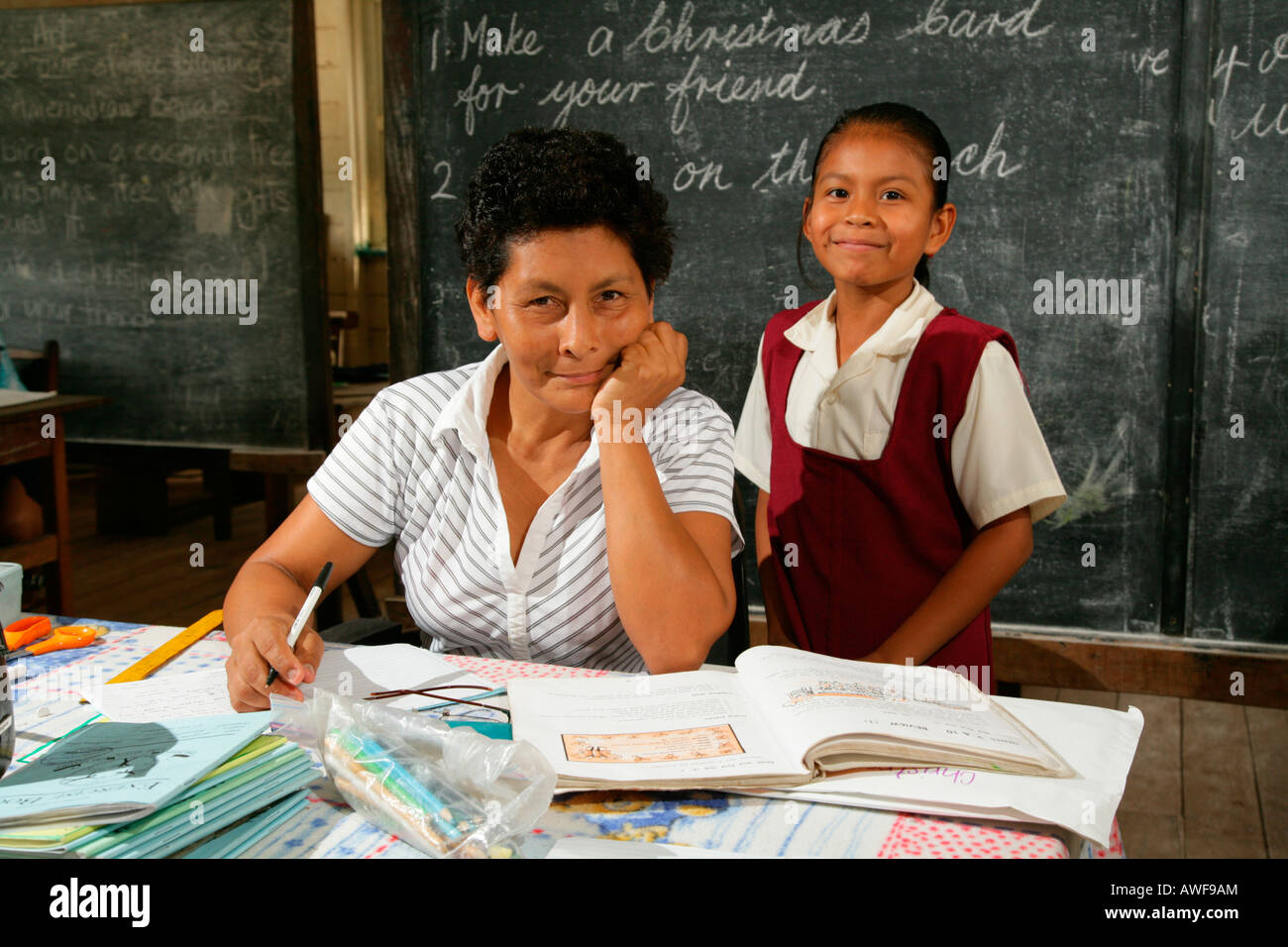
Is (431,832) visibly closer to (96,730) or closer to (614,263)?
(96,730)

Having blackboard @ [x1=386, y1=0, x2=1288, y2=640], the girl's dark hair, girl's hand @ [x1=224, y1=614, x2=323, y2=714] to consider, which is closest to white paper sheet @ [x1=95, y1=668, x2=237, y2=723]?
girl's hand @ [x1=224, y1=614, x2=323, y2=714]

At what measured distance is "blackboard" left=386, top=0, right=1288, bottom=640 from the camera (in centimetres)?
240

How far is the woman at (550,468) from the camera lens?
1.40m

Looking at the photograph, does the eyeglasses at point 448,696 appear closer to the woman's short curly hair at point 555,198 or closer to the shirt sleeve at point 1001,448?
the woman's short curly hair at point 555,198

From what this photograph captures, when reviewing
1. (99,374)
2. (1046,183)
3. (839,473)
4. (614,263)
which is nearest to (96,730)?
(614,263)

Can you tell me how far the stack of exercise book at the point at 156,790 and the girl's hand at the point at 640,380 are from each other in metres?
0.66

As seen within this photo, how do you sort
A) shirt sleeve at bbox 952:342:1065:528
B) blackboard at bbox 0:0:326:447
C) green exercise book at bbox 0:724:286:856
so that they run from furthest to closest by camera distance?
blackboard at bbox 0:0:326:447
shirt sleeve at bbox 952:342:1065:528
green exercise book at bbox 0:724:286:856

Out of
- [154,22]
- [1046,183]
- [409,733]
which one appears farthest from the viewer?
[154,22]

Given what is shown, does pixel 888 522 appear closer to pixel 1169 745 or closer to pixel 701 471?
pixel 701 471

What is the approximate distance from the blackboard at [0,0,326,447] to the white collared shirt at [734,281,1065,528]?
2.31m

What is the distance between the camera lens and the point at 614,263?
56.4 inches

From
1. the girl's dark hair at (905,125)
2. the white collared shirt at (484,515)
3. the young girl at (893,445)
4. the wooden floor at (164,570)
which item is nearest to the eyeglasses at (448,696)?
the white collared shirt at (484,515)

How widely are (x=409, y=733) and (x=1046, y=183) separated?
212 centimetres

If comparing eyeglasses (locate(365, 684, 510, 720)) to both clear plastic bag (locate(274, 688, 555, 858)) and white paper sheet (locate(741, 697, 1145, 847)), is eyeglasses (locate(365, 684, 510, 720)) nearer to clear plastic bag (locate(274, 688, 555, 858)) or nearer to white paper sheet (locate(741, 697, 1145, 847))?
clear plastic bag (locate(274, 688, 555, 858))
